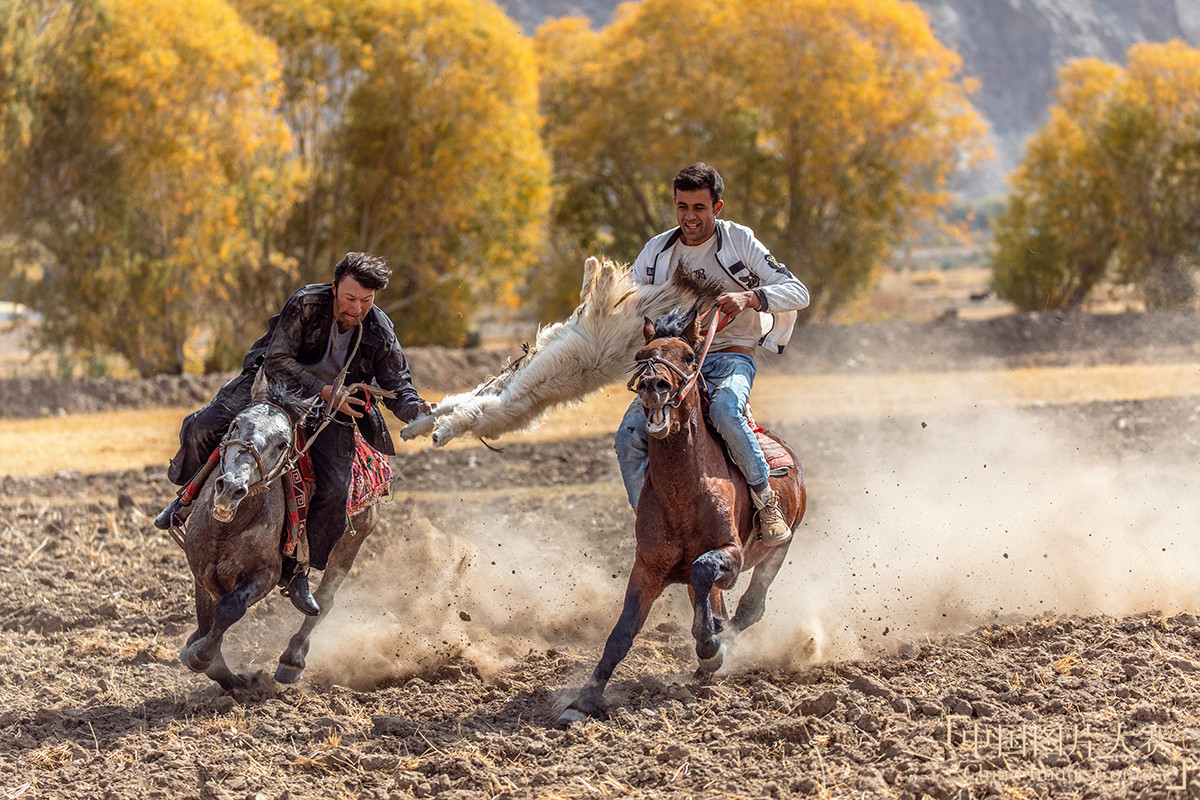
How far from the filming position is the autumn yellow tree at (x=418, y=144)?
27.7 m

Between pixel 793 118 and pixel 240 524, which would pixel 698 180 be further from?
pixel 793 118

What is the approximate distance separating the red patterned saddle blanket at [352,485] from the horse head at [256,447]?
208 mm

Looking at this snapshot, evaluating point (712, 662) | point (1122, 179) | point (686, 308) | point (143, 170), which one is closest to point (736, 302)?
point (686, 308)

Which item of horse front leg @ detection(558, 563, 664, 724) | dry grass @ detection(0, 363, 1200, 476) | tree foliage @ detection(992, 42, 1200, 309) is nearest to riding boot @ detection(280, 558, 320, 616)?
horse front leg @ detection(558, 563, 664, 724)

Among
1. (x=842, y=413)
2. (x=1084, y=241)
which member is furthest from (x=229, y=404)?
(x=1084, y=241)

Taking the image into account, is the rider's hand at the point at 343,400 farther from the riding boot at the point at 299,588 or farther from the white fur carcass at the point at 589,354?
the riding boot at the point at 299,588

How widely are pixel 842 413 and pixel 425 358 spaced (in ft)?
35.3

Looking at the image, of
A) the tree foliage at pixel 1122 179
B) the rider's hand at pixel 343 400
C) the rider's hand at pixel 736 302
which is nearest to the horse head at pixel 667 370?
the rider's hand at pixel 736 302

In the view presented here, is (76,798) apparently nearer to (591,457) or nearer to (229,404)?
(229,404)

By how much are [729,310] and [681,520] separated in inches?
43.7

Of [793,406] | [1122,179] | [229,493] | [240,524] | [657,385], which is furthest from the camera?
[1122,179]

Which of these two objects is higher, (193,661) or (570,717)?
(193,661)

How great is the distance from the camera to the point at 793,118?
3303cm

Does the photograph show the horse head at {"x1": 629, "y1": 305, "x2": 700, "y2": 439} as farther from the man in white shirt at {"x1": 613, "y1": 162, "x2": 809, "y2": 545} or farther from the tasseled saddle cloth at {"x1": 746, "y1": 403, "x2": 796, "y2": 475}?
the tasseled saddle cloth at {"x1": 746, "y1": 403, "x2": 796, "y2": 475}
